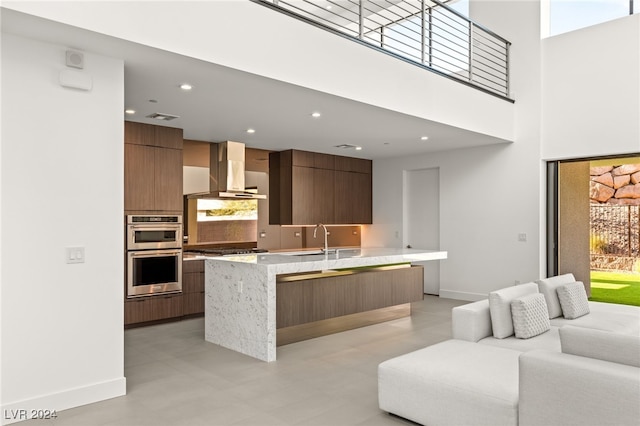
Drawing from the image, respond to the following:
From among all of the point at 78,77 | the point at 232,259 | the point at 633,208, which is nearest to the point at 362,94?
the point at 232,259

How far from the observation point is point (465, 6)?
8195 millimetres

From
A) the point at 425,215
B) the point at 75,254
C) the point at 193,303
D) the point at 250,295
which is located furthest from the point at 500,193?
the point at 75,254

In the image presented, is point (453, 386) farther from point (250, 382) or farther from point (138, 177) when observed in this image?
point (138, 177)

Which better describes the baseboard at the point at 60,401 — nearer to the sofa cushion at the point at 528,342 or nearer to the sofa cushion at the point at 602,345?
the sofa cushion at the point at 528,342

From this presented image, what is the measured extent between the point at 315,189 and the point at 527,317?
5.07 meters

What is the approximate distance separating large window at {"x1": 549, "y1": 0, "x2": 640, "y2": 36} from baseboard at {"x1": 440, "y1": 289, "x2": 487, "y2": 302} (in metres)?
4.20

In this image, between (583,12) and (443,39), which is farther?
(443,39)

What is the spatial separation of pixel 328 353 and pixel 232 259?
1.40m

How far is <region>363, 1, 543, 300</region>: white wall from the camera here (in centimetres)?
703

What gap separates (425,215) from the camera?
866cm

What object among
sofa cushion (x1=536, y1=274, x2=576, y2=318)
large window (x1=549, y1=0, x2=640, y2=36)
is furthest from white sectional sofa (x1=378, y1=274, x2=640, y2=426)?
large window (x1=549, y1=0, x2=640, y2=36)

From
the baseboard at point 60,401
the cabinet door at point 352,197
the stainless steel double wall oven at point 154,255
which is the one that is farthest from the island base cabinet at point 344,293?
the cabinet door at point 352,197

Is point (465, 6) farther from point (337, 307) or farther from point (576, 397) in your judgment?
point (576, 397)

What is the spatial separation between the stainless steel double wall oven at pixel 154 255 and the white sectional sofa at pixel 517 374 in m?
3.86
